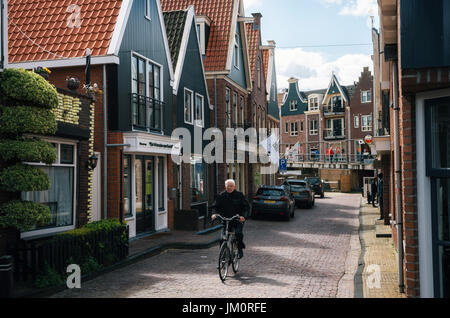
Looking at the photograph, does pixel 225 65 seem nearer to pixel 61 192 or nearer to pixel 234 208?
pixel 61 192

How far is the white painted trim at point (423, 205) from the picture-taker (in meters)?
5.81

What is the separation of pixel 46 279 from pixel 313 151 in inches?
2338

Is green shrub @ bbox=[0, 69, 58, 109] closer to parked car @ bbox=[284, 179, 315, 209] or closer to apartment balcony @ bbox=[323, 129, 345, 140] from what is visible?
parked car @ bbox=[284, 179, 315, 209]

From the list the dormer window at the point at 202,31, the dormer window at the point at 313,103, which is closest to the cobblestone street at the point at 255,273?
the dormer window at the point at 202,31

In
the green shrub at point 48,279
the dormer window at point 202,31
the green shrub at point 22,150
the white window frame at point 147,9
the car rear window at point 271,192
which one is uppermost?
the dormer window at point 202,31

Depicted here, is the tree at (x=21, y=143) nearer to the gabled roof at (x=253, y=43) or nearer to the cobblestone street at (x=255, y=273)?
the cobblestone street at (x=255, y=273)

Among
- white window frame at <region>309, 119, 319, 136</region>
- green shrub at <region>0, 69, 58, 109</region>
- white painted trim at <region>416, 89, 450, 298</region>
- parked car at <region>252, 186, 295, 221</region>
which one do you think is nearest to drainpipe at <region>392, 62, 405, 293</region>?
white painted trim at <region>416, 89, 450, 298</region>

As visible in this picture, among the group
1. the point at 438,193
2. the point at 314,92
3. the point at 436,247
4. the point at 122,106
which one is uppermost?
the point at 314,92

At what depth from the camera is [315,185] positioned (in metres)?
39.5

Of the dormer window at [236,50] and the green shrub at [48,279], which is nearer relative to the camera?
the green shrub at [48,279]

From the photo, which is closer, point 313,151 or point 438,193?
point 438,193

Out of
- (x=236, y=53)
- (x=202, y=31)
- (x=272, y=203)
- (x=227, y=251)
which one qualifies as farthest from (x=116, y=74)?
(x=236, y=53)
